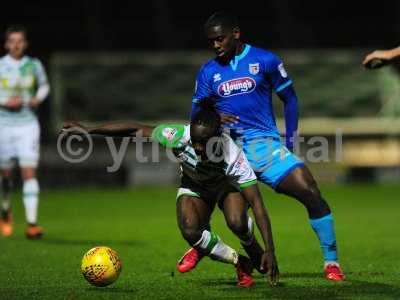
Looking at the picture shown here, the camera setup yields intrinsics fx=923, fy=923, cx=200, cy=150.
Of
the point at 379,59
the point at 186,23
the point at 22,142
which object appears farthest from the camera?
the point at 186,23

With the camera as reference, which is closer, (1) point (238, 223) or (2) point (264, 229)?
(2) point (264, 229)

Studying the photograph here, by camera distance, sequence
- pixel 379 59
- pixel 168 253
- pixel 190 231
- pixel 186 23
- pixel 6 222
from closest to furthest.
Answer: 1. pixel 379 59
2. pixel 190 231
3. pixel 168 253
4. pixel 6 222
5. pixel 186 23

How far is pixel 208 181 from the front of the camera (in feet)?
26.8

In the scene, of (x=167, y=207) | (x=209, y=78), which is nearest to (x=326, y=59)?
(x=167, y=207)

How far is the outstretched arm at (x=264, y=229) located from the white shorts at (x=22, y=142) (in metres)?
5.65

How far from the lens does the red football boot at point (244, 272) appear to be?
8.00 m

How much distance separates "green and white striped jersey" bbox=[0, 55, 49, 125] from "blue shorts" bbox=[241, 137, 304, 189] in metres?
5.16

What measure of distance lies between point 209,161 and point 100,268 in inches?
51.6

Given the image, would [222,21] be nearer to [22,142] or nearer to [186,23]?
[22,142]

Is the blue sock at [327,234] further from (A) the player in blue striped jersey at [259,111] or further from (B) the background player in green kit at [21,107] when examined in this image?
(B) the background player in green kit at [21,107]

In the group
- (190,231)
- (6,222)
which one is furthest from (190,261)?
(6,222)

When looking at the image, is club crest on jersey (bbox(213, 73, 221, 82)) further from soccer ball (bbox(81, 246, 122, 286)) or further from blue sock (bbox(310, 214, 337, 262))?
soccer ball (bbox(81, 246, 122, 286))

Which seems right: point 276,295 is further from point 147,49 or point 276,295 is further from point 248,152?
point 147,49

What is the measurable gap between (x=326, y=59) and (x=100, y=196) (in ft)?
27.2
